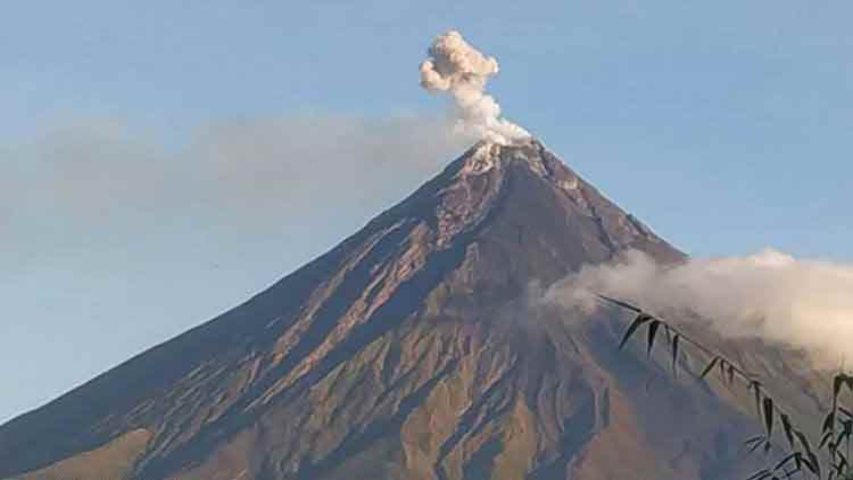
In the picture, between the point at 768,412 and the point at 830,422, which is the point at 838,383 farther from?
the point at 768,412

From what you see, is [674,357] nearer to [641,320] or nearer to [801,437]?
[641,320]

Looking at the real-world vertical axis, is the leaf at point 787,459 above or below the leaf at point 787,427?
below

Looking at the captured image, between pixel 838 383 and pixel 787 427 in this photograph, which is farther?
pixel 838 383

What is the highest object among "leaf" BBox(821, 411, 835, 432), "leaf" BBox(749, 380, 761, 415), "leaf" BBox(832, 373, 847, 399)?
"leaf" BBox(749, 380, 761, 415)

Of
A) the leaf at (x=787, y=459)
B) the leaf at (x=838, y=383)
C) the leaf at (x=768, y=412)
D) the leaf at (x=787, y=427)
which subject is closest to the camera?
the leaf at (x=787, y=427)

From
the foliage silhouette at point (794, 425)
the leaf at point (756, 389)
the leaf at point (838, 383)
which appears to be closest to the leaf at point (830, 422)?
the foliage silhouette at point (794, 425)

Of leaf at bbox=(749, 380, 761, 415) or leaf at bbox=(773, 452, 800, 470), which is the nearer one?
leaf at bbox=(749, 380, 761, 415)

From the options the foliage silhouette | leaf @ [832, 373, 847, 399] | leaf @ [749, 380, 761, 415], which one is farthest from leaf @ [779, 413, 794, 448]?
leaf @ [832, 373, 847, 399]

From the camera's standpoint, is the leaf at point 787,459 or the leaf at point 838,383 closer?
the leaf at point 838,383

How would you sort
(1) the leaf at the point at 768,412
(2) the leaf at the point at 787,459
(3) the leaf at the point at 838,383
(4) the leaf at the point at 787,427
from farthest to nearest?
(2) the leaf at the point at 787,459 < (3) the leaf at the point at 838,383 < (1) the leaf at the point at 768,412 < (4) the leaf at the point at 787,427

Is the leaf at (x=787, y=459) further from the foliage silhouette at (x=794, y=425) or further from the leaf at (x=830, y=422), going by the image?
the leaf at (x=830, y=422)

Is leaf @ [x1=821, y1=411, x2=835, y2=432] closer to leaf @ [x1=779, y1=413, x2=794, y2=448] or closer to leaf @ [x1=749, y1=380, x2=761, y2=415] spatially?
leaf @ [x1=779, y1=413, x2=794, y2=448]

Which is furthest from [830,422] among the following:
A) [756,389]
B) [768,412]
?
[756,389]

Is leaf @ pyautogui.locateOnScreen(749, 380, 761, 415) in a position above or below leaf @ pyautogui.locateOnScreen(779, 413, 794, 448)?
above
